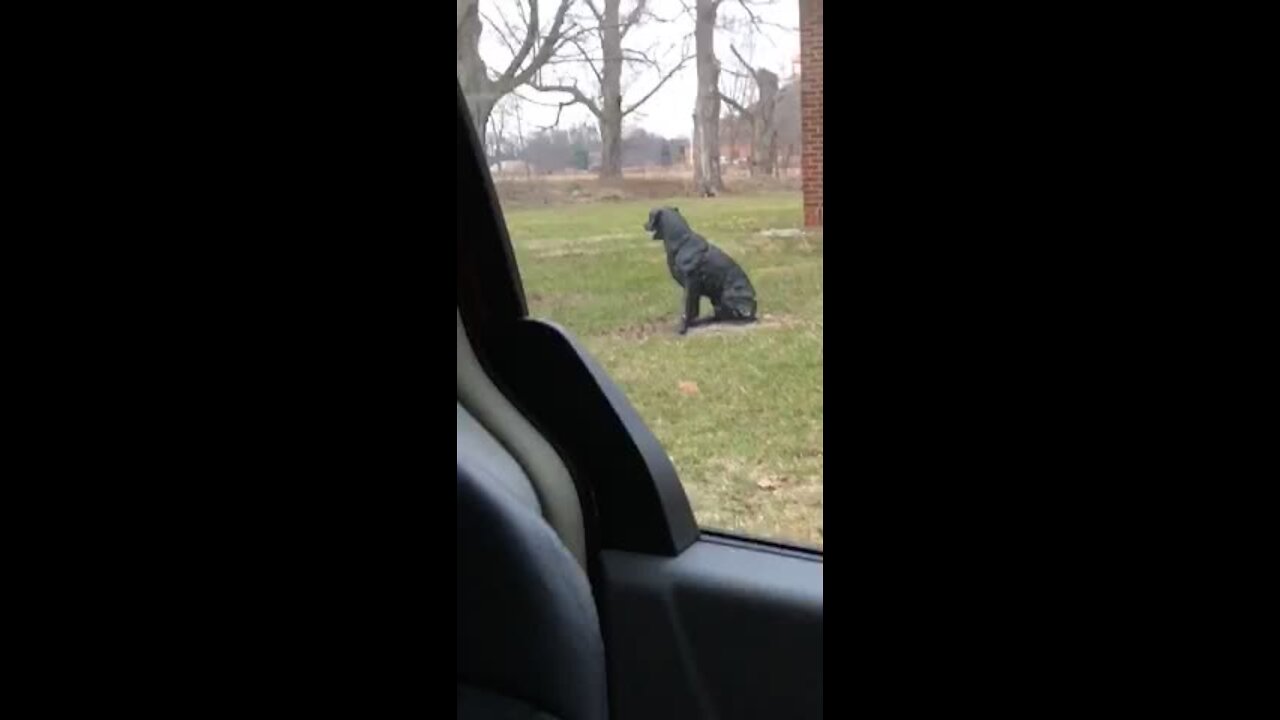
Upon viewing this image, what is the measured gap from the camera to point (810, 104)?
1.11 meters

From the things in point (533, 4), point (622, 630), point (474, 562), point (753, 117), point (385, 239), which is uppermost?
point (533, 4)

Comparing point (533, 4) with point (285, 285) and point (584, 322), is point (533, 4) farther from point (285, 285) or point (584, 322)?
point (285, 285)

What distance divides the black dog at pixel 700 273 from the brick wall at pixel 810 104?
330mm

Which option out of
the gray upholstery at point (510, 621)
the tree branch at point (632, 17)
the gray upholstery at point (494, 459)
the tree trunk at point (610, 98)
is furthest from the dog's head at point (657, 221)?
the gray upholstery at point (510, 621)

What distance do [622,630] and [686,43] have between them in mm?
673

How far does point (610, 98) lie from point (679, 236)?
225mm

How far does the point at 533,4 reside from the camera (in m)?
1.53

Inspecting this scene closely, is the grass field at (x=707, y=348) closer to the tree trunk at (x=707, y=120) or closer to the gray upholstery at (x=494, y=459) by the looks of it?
the tree trunk at (x=707, y=120)

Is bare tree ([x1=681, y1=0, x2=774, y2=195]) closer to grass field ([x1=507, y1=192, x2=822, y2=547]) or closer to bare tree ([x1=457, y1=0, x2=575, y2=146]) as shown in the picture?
grass field ([x1=507, y1=192, x2=822, y2=547])

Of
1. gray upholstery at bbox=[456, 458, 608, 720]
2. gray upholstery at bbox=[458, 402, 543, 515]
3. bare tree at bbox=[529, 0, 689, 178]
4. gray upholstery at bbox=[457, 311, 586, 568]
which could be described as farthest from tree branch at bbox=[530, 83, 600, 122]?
gray upholstery at bbox=[456, 458, 608, 720]

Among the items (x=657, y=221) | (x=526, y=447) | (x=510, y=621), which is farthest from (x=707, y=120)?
(x=510, y=621)

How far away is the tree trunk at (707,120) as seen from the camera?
1484mm

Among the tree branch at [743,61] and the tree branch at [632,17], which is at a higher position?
the tree branch at [632,17]
